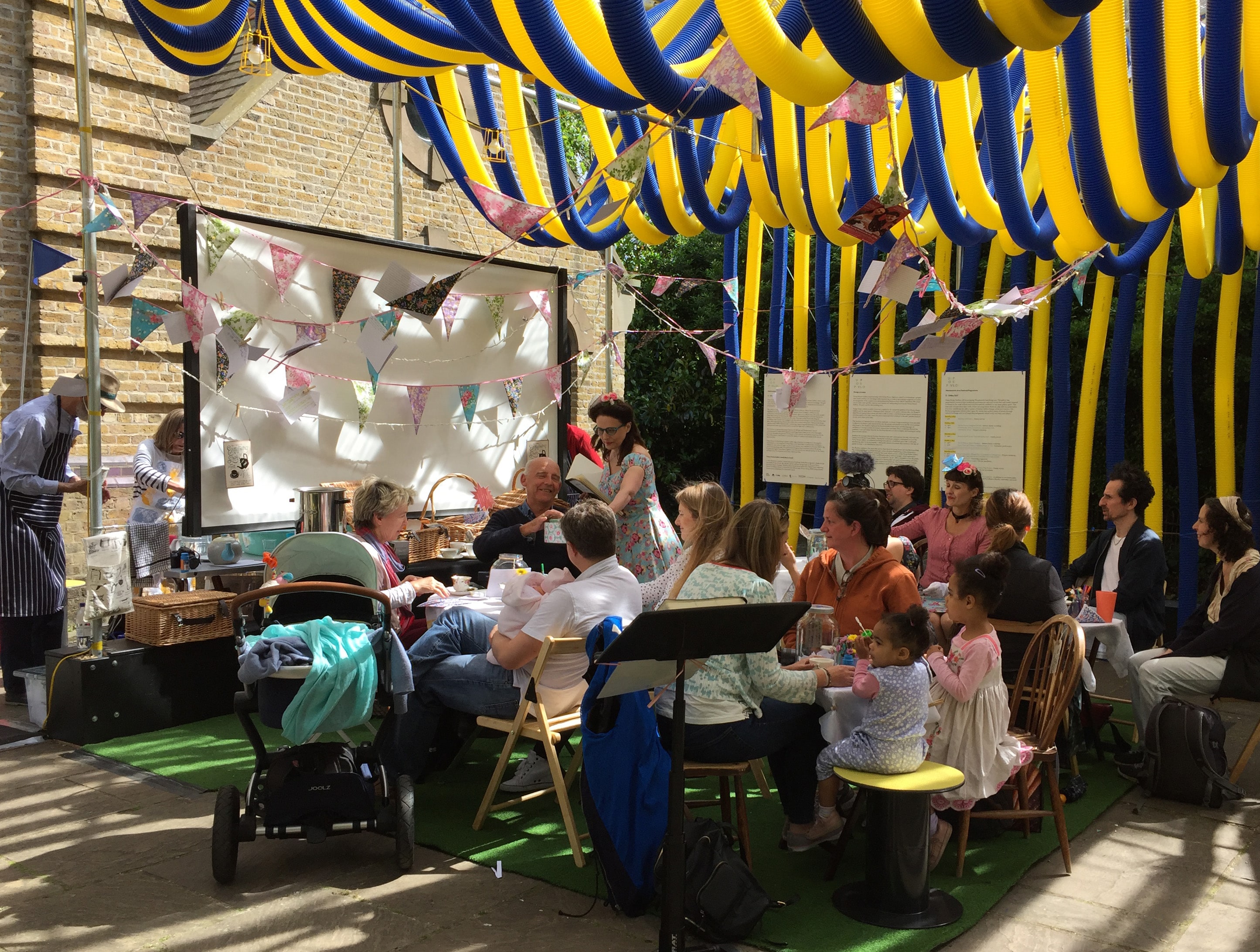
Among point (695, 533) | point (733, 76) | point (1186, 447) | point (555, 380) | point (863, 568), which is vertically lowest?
point (863, 568)

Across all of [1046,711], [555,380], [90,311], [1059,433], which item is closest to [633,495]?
[555,380]

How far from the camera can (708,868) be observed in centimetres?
315

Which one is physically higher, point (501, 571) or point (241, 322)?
point (241, 322)

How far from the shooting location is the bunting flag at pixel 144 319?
18.3 ft

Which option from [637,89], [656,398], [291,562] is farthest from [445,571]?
[656,398]

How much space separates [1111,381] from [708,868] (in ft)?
17.0

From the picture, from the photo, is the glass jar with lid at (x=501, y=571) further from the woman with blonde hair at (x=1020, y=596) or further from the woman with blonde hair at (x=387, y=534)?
the woman with blonde hair at (x=1020, y=596)

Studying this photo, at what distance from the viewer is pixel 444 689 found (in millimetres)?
4043

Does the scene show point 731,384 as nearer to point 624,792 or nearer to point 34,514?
point 34,514

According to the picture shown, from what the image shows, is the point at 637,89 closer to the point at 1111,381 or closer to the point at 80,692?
the point at 80,692

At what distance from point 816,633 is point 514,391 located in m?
4.66

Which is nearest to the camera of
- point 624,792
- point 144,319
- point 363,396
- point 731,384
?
point 624,792

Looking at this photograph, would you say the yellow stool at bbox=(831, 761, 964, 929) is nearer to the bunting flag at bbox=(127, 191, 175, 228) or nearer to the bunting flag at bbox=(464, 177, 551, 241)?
the bunting flag at bbox=(464, 177, 551, 241)

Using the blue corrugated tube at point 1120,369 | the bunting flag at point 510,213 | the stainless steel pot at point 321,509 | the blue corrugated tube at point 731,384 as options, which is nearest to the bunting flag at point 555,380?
the blue corrugated tube at point 731,384
